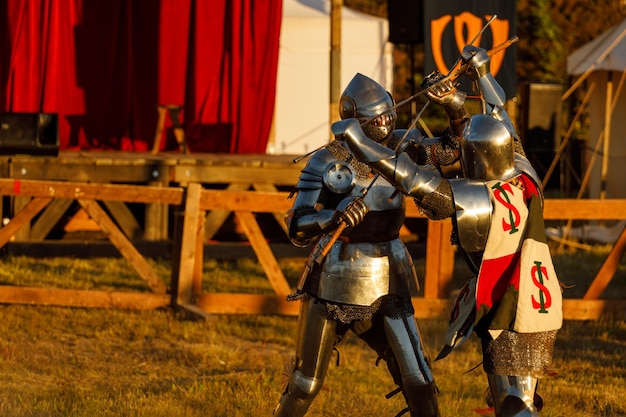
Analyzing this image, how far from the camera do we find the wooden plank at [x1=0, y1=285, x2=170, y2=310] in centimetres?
854

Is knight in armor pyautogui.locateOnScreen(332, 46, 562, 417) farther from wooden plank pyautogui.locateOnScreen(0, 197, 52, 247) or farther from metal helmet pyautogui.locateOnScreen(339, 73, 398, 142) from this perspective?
wooden plank pyautogui.locateOnScreen(0, 197, 52, 247)

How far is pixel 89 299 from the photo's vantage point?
28.0ft

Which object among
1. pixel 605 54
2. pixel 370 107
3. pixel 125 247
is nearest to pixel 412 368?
pixel 370 107

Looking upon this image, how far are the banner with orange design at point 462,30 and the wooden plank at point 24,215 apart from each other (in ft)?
17.5

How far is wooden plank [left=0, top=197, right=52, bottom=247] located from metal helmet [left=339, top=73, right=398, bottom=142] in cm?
421

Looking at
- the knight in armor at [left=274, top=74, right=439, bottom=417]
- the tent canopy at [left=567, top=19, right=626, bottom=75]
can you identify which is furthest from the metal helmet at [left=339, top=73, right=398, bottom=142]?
the tent canopy at [left=567, top=19, right=626, bottom=75]

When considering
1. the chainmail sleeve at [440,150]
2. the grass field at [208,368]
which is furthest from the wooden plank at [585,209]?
the chainmail sleeve at [440,150]

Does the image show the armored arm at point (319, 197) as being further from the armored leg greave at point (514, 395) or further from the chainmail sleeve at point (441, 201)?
the armored leg greave at point (514, 395)

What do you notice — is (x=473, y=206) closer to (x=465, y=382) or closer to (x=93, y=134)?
(x=465, y=382)

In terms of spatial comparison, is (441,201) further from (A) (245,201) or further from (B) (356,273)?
(A) (245,201)

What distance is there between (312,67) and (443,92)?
1014 centimetres

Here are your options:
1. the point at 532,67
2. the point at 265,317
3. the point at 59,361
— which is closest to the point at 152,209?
the point at 265,317

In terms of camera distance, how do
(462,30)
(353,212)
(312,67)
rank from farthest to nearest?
(312,67) < (462,30) < (353,212)

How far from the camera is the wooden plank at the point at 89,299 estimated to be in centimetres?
854
